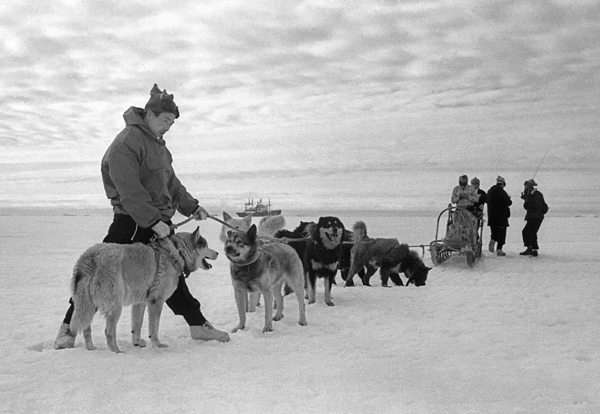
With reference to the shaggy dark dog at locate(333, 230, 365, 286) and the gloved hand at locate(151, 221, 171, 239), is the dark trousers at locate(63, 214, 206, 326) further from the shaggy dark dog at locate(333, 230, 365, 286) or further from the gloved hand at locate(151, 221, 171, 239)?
the shaggy dark dog at locate(333, 230, 365, 286)

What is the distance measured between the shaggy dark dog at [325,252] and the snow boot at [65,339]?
358cm

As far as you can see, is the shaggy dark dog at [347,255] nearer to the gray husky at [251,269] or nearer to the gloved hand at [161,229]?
the gray husky at [251,269]

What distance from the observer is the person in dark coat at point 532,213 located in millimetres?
13516

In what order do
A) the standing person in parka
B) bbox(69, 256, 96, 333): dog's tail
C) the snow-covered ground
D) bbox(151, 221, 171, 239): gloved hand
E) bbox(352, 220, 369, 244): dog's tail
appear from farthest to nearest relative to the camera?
bbox(352, 220, 369, 244): dog's tail < bbox(151, 221, 171, 239): gloved hand < the standing person in parka < bbox(69, 256, 96, 333): dog's tail < the snow-covered ground

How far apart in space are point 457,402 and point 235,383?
157cm

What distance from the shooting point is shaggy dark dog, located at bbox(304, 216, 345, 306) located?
7176 millimetres

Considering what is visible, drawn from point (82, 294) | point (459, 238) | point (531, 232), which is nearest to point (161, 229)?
point (82, 294)

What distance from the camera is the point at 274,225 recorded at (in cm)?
796

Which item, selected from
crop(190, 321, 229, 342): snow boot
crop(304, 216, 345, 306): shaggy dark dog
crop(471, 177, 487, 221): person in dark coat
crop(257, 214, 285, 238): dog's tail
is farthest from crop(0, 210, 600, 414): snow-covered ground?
crop(471, 177, 487, 221): person in dark coat

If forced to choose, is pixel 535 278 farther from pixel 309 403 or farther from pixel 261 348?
pixel 309 403

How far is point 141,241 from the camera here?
462 centimetres

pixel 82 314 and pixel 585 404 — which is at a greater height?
pixel 82 314

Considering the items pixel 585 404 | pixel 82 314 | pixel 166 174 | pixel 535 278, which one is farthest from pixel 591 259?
pixel 82 314

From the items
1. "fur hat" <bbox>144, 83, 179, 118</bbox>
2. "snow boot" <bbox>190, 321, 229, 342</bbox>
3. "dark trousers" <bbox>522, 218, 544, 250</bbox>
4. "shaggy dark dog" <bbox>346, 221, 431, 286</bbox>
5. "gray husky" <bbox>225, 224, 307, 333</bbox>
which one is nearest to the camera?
"fur hat" <bbox>144, 83, 179, 118</bbox>
